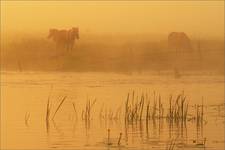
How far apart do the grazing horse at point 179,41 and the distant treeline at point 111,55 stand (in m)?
0.01

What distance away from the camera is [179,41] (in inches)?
48.9

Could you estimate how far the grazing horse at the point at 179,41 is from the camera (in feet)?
4.09

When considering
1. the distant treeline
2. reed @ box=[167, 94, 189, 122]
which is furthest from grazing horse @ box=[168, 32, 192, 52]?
reed @ box=[167, 94, 189, 122]

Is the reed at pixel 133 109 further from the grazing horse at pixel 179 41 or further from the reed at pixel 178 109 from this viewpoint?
the grazing horse at pixel 179 41

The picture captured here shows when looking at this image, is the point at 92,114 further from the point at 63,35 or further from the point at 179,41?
the point at 179,41

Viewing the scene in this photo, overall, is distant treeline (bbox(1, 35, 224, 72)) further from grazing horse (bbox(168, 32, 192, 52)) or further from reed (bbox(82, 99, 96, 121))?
reed (bbox(82, 99, 96, 121))

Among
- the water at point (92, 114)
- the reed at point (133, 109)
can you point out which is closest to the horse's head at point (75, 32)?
the water at point (92, 114)

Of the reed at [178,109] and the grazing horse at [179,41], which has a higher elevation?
the grazing horse at [179,41]

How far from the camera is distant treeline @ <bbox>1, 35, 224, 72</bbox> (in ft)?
4.06

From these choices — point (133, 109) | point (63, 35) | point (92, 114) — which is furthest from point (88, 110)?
point (63, 35)

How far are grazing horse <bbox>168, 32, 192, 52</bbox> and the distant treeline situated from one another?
0.5 inches

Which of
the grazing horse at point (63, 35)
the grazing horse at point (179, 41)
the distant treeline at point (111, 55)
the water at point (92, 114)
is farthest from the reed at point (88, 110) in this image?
the grazing horse at point (179, 41)

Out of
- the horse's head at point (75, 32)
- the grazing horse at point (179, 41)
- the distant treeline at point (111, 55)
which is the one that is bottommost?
the distant treeline at point (111, 55)

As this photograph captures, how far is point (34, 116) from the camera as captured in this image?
1.24m
